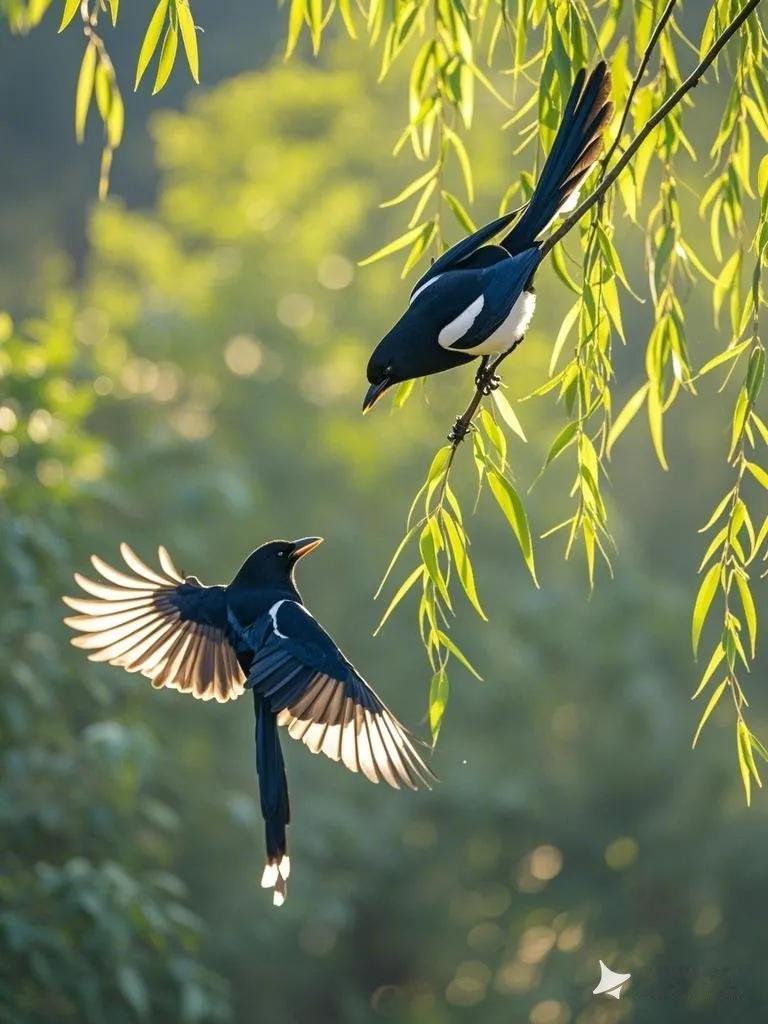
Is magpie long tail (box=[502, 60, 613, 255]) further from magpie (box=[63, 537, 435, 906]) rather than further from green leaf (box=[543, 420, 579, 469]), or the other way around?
magpie (box=[63, 537, 435, 906])

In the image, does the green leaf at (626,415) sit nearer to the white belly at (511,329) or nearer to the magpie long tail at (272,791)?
the white belly at (511,329)

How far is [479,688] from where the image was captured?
8.77 meters

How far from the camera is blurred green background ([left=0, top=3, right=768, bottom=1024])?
24.2 ft

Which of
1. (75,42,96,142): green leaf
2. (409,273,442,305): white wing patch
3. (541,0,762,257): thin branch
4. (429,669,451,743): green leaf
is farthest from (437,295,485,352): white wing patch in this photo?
(75,42,96,142): green leaf

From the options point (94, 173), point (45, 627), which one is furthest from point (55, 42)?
point (45, 627)

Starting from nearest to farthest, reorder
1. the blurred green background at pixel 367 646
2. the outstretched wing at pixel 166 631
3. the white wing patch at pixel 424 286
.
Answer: the white wing patch at pixel 424 286
the outstretched wing at pixel 166 631
the blurred green background at pixel 367 646

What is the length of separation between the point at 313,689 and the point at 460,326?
72 centimetres

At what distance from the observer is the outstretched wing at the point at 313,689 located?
281cm

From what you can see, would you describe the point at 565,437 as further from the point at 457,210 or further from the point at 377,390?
the point at 457,210

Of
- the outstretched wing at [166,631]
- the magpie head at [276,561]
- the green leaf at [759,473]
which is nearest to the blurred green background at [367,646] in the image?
the outstretched wing at [166,631]

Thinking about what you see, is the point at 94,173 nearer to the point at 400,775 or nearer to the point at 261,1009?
the point at 261,1009

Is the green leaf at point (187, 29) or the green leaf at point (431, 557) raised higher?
the green leaf at point (187, 29)

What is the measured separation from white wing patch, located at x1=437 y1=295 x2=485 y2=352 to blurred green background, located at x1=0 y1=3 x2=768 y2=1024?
280 centimetres

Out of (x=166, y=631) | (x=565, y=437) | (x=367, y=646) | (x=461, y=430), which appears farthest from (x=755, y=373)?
(x=367, y=646)
